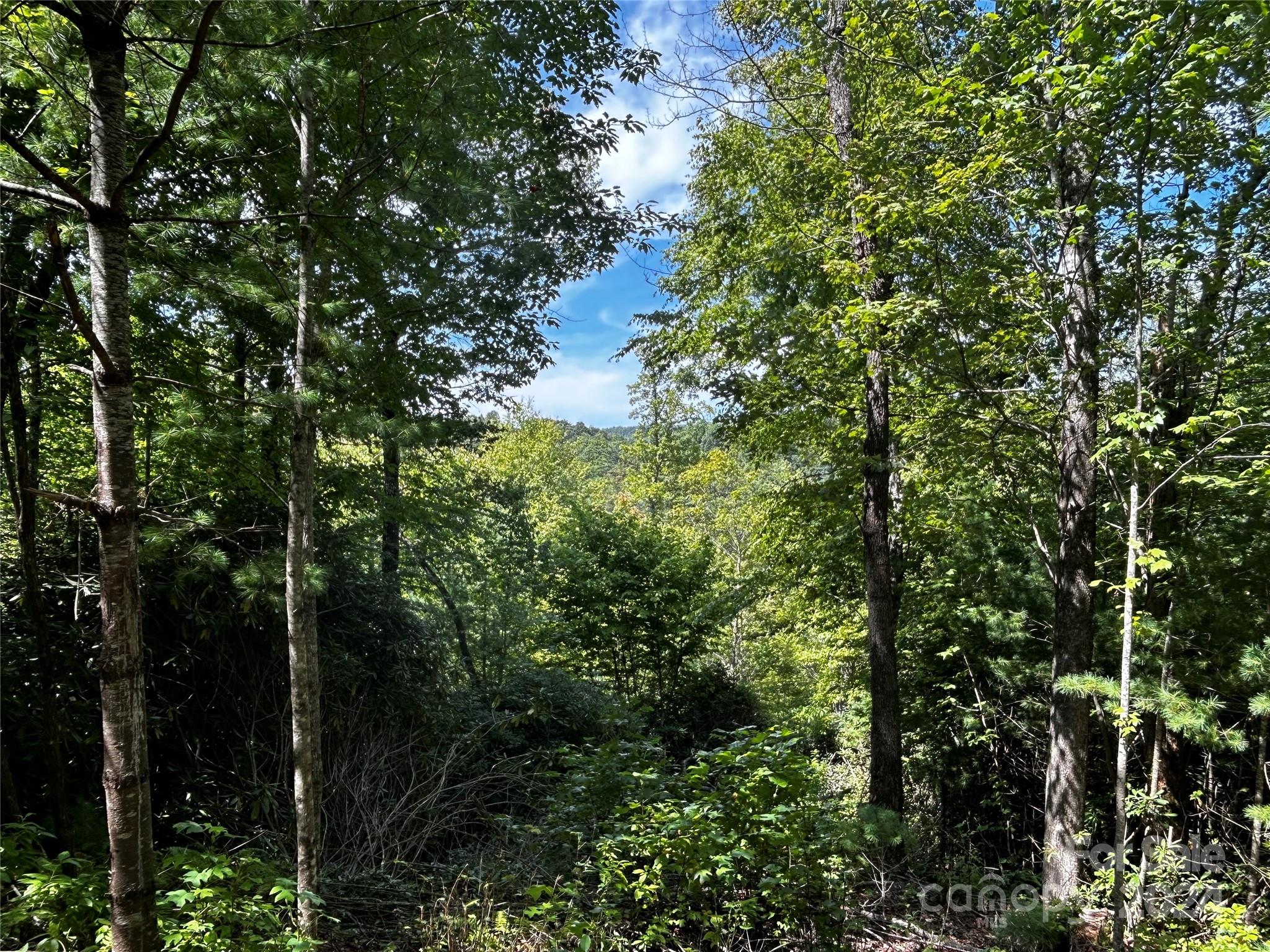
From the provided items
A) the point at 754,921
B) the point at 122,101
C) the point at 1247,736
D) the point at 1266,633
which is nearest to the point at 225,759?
the point at 754,921

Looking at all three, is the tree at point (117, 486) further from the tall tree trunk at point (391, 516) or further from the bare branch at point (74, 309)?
the tall tree trunk at point (391, 516)

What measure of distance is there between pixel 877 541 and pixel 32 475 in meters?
6.51

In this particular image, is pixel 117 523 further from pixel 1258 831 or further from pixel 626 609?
pixel 626 609

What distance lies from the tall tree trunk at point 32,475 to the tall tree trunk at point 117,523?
6.48ft

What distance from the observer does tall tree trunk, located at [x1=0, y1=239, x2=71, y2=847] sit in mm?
3195

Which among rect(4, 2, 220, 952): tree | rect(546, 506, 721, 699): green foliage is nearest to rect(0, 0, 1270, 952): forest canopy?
rect(4, 2, 220, 952): tree

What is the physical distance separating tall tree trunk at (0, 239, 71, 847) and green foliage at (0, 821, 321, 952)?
780 mm

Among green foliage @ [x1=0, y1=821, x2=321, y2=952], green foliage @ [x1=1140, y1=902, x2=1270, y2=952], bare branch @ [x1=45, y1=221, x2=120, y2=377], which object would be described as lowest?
green foliage @ [x1=1140, y1=902, x2=1270, y2=952]

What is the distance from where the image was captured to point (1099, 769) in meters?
6.62

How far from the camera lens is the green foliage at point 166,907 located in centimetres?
231

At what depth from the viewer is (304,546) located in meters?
3.38

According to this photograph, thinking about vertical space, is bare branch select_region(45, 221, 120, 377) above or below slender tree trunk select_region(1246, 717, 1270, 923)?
above

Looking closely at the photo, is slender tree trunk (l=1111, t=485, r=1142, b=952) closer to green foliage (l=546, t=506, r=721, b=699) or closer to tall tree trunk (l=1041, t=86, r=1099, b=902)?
tall tree trunk (l=1041, t=86, r=1099, b=902)

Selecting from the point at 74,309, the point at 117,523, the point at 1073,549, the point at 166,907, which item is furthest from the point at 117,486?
the point at 1073,549
